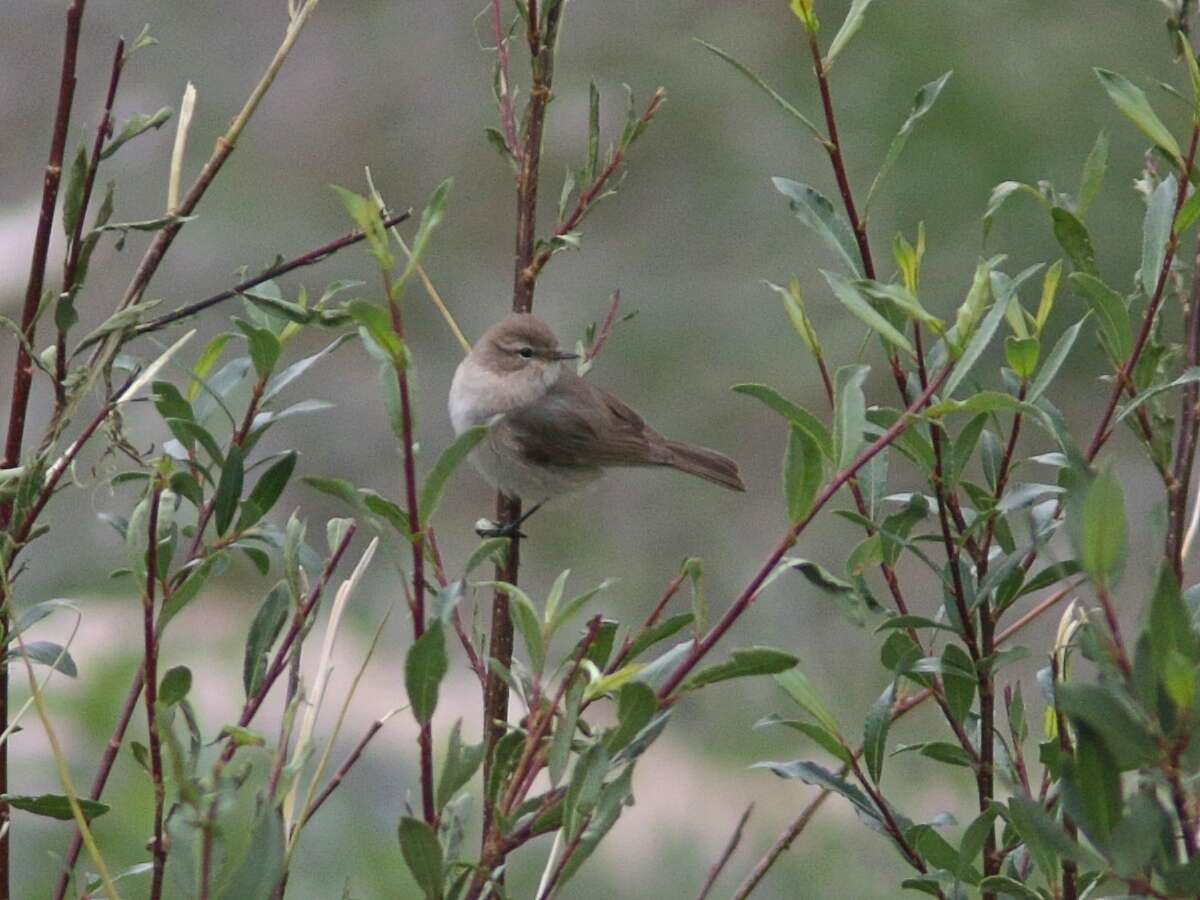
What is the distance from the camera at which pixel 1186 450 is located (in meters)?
1.11

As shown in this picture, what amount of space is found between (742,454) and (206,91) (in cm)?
296

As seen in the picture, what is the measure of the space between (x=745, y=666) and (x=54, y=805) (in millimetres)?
476

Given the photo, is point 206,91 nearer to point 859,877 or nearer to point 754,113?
point 754,113

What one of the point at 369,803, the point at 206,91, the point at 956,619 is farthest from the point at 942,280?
the point at 956,619

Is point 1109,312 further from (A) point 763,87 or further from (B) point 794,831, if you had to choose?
(B) point 794,831

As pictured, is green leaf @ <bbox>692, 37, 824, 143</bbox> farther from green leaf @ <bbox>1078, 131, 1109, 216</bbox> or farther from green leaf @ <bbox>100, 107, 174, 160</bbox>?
green leaf @ <bbox>100, 107, 174, 160</bbox>

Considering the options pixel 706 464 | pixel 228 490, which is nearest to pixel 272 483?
pixel 228 490

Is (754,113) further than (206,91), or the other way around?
(206,91)

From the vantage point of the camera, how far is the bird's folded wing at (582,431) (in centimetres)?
348

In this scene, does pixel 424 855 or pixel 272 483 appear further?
pixel 272 483

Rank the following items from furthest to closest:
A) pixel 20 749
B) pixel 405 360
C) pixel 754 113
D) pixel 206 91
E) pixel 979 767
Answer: pixel 206 91 < pixel 754 113 < pixel 20 749 < pixel 979 767 < pixel 405 360

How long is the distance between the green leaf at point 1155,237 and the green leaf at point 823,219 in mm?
198

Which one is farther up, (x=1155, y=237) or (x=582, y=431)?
(x=1155, y=237)

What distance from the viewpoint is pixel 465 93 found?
7328 millimetres
